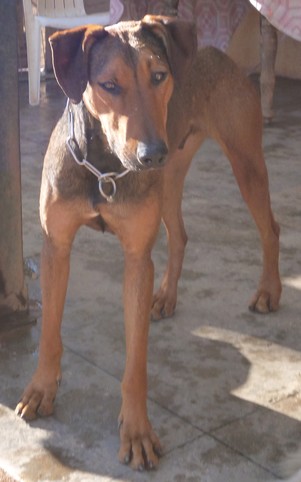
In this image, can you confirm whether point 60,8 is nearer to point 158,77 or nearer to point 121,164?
point 121,164

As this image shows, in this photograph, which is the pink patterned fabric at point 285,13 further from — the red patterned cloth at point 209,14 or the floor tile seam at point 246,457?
the floor tile seam at point 246,457

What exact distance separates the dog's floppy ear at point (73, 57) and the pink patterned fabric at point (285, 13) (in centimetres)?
272

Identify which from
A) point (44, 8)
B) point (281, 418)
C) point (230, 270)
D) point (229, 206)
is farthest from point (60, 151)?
point (44, 8)

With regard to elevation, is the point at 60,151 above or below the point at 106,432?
above

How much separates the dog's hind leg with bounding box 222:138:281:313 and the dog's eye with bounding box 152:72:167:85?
1197 mm

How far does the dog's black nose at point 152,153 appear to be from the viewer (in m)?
2.74

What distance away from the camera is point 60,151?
327 centimetres

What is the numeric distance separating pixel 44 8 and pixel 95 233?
337cm

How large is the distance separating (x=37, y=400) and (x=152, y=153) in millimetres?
1161

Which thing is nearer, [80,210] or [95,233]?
[80,210]

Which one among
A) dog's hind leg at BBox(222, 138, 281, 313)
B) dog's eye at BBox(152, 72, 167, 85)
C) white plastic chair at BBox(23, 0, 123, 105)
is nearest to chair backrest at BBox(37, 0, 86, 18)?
white plastic chair at BBox(23, 0, 123, 105)

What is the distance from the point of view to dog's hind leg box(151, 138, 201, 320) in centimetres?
429

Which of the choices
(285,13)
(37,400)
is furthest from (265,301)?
(285,13)

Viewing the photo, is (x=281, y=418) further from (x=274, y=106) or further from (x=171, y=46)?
(x=274, y=106)
